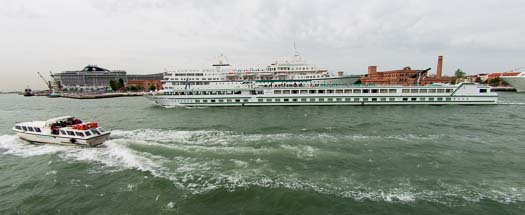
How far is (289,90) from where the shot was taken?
43.4 meters

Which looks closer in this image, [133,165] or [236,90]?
[133,165]

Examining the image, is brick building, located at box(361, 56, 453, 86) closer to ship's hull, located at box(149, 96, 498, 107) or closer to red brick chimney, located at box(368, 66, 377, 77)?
red brick chimney, located at box(368, 66, 377, 77)

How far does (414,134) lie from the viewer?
19609mm

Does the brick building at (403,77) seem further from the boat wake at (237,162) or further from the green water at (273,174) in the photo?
the boat wake at (237,162)

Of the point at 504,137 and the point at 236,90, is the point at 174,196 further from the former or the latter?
the point at 236,90

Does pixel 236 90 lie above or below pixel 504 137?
above

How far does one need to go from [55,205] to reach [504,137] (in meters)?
31.0

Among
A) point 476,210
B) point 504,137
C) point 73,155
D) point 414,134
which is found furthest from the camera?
point 414,134

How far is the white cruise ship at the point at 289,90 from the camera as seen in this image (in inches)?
1610

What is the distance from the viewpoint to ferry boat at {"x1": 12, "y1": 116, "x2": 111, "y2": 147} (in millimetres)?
16812

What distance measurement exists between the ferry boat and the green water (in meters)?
0.75

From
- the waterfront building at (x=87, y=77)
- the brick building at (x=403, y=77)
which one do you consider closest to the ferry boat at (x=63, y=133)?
the brick building at (x=403, y=77)

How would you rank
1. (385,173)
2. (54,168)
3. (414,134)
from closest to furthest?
(385,173), (54,168), (414,134)

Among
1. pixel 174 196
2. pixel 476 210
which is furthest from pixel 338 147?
pixel 174 196
